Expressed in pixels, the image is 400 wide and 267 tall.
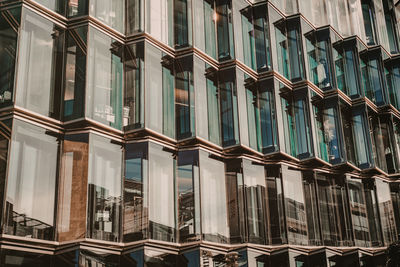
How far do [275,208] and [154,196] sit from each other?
625cm

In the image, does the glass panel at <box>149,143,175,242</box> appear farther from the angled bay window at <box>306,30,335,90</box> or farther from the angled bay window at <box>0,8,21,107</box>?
the angled bay window at <box>306,30,335,90</box>

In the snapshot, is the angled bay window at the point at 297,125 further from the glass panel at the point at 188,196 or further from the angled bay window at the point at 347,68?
the glass panel at the point at 188,196

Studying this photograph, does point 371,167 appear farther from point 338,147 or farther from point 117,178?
point 117,178

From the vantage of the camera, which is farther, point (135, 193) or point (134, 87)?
point (134, 87)

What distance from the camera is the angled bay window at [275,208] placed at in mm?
24172

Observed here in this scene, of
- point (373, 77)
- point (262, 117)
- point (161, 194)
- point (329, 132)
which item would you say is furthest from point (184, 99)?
point (373, 77)

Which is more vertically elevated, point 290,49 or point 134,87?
point 290,49

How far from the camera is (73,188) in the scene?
1939cm

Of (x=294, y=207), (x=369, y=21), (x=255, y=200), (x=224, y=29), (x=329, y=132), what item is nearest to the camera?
(x=255, y=200)

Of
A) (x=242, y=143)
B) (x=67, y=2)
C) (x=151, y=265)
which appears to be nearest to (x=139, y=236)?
(x=151, y=265)

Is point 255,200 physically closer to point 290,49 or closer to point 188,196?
point 188,196

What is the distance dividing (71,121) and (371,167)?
17278 mm

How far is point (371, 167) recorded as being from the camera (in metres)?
30.3

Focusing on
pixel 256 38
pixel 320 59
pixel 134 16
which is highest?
pixel 320 59
